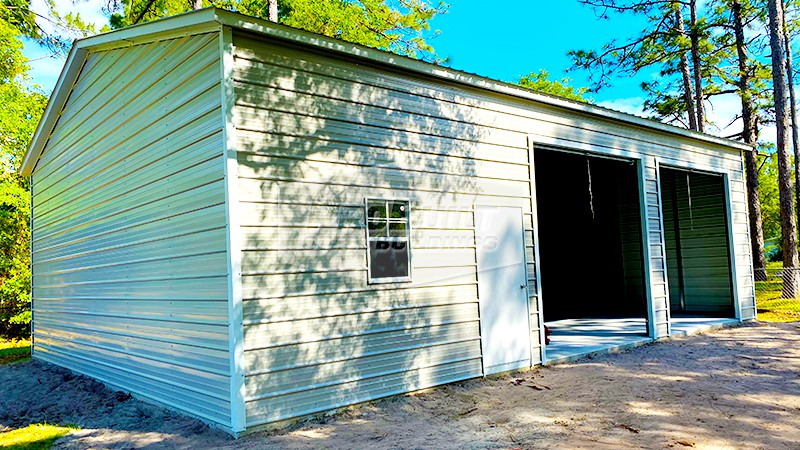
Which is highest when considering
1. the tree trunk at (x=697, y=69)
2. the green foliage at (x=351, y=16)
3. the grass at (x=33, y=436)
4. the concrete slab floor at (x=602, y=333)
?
the green foliage at (x=351, y=16)

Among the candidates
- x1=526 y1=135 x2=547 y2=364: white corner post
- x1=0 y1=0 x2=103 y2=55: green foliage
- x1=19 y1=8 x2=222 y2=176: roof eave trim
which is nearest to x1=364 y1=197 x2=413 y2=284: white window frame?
x1=526 y1=135 x2=547 y2=364: white corner post

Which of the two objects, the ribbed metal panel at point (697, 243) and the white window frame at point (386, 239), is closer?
the white window frame at point (386, 239)

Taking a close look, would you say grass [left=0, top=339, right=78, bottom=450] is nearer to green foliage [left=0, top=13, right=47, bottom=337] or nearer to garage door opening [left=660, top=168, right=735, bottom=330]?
green foliage [left=0, top=13, right=47, bottom=337]

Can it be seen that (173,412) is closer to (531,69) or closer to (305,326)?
(305,326)

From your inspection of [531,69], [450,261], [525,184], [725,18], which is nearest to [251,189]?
[450,261]

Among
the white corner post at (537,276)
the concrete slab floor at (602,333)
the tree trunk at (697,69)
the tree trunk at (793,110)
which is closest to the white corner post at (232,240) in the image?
the white corner post at (537,276)

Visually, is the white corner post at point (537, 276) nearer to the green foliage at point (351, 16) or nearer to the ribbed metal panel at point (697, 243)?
the ribbed metal panel at point (697, 243)

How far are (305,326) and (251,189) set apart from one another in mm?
1233

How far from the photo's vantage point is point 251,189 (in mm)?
4328

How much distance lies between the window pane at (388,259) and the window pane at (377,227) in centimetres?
8

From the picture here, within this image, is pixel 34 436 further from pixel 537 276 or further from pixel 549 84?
pixel 549 84

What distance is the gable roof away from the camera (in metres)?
4.36

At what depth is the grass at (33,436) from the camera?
4.46 metres

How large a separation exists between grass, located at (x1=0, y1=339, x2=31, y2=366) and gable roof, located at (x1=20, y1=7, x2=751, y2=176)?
3.81 meters
